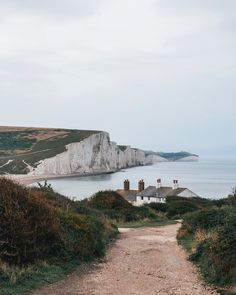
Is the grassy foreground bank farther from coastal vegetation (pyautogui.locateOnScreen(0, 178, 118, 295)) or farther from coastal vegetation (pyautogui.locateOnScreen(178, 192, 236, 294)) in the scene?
coastal vegetation (pyautogui.locateOnScreen(178, 192, 236, 294))

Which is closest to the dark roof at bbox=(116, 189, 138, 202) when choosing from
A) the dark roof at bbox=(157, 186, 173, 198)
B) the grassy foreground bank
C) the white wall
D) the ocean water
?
the white wall

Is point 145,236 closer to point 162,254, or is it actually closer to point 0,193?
point 162,254

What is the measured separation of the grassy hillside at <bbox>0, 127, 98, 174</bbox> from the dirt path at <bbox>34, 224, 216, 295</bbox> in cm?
9436

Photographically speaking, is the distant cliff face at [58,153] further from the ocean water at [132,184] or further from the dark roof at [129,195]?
the dark roof at [129,195]

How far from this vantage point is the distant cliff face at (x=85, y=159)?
124606 millimetres

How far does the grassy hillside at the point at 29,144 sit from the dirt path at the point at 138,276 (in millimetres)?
94355

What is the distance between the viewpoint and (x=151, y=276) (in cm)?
1185

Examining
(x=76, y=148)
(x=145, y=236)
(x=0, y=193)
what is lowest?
(x=145, y=236)

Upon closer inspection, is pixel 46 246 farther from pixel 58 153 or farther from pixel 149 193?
pixel 58 153

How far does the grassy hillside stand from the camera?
123 metres

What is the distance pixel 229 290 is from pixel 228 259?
1.17 meters

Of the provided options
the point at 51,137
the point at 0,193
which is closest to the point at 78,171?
the point at 51,137

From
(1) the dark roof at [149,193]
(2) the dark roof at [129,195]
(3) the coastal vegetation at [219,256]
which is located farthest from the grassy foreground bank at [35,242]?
(2) the dark roof at [129,195]

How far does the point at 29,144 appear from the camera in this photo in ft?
517
